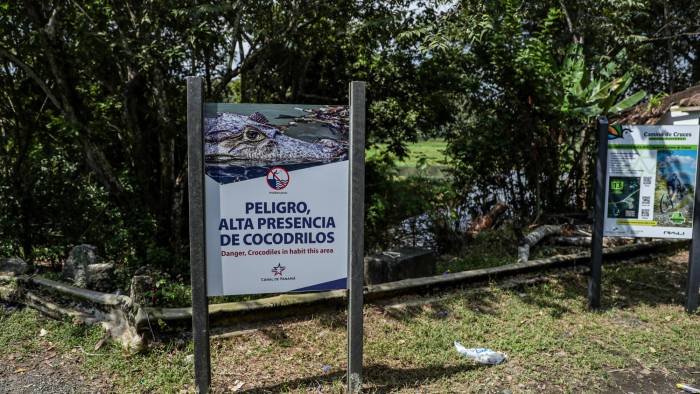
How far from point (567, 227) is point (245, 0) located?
20.6 feet

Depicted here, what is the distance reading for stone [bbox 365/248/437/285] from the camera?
6.36 metres

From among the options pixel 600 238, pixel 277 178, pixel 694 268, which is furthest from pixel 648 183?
pixel 277 178

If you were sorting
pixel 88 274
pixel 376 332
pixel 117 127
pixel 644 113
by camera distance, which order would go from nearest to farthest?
pixel 376 332 < pixel 88 274 < pixel 117 127 < pixel 644 113

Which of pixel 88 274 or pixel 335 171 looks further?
pixel 88 274

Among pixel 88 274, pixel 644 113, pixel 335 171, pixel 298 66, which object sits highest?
pixel 298 66

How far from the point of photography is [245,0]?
702 cm

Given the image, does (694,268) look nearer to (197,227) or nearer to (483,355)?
(483,355)

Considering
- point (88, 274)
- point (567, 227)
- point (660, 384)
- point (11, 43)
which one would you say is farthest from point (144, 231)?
point (567, 227)

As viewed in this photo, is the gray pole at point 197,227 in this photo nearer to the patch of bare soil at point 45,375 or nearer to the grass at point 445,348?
the grass at point 445,348

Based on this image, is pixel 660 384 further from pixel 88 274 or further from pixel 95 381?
pixel 88 274

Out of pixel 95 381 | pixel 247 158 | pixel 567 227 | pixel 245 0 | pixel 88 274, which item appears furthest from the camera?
pixel 567 227

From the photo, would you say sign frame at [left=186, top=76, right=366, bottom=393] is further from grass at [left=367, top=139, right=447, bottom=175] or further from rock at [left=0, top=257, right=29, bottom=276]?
grass at [left=367, top=139, right=447, bottom=175]

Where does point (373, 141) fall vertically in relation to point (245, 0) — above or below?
below

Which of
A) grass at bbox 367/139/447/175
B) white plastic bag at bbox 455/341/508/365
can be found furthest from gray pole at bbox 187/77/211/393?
grass at bbox 367/139/447/175
